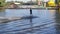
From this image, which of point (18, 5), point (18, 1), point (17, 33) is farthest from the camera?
point (18, 1)

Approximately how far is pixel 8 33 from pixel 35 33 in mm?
1212

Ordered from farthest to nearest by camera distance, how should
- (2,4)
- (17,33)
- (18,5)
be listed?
(18,5), (2,4), (17,33)

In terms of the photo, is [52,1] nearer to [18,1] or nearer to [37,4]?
[37,4]

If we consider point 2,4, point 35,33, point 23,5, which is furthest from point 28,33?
point 23,5

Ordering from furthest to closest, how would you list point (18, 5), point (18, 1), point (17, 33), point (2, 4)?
point (18, 1)
point (18, 5)
point (2, 4)
point (17, 33)

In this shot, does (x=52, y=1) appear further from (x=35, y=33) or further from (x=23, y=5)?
(x=35, y=33)

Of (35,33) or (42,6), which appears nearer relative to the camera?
(35,33)

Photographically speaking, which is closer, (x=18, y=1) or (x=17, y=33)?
(x=17, y=33)

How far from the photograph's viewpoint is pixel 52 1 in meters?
35.7

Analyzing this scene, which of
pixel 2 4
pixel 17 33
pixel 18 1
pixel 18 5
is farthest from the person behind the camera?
pixel 18 1

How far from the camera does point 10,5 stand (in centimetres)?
3278

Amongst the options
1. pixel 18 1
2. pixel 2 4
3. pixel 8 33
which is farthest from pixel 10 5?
pixel 8 33

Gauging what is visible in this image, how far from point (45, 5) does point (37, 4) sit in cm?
235

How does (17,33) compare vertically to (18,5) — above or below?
above
